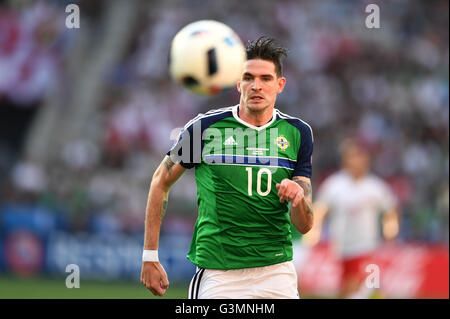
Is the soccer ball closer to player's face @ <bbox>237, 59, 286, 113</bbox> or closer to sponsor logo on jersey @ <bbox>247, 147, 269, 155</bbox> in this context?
player's face @ <bbox>237, 59, 286, 113</bbox>

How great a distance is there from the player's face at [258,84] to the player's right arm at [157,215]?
0.63 meters

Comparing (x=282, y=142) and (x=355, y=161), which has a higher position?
(x=355, y=161)

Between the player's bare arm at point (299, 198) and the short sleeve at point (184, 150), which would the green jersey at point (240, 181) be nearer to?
the short sleeve at point (184, 150)

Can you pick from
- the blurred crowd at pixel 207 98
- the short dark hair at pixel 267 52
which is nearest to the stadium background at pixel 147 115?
the blurred crowd at pixel 207 98

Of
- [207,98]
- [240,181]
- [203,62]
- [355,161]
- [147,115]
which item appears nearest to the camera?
[240,181]

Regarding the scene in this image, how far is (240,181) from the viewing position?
17.1 feet

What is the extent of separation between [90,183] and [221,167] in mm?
11005

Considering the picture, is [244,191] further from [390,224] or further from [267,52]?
[390,224]

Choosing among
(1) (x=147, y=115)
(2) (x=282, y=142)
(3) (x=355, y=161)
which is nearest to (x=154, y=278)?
(2) (x=282, y=142)

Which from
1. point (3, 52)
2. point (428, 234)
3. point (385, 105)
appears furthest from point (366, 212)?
point (3, 52)

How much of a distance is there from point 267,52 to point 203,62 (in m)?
1.33

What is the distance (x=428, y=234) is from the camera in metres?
13.3

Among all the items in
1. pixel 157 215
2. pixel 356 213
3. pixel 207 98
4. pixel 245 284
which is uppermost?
pixel 207 98

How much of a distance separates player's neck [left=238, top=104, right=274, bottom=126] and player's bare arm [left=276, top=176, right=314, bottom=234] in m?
0.44
